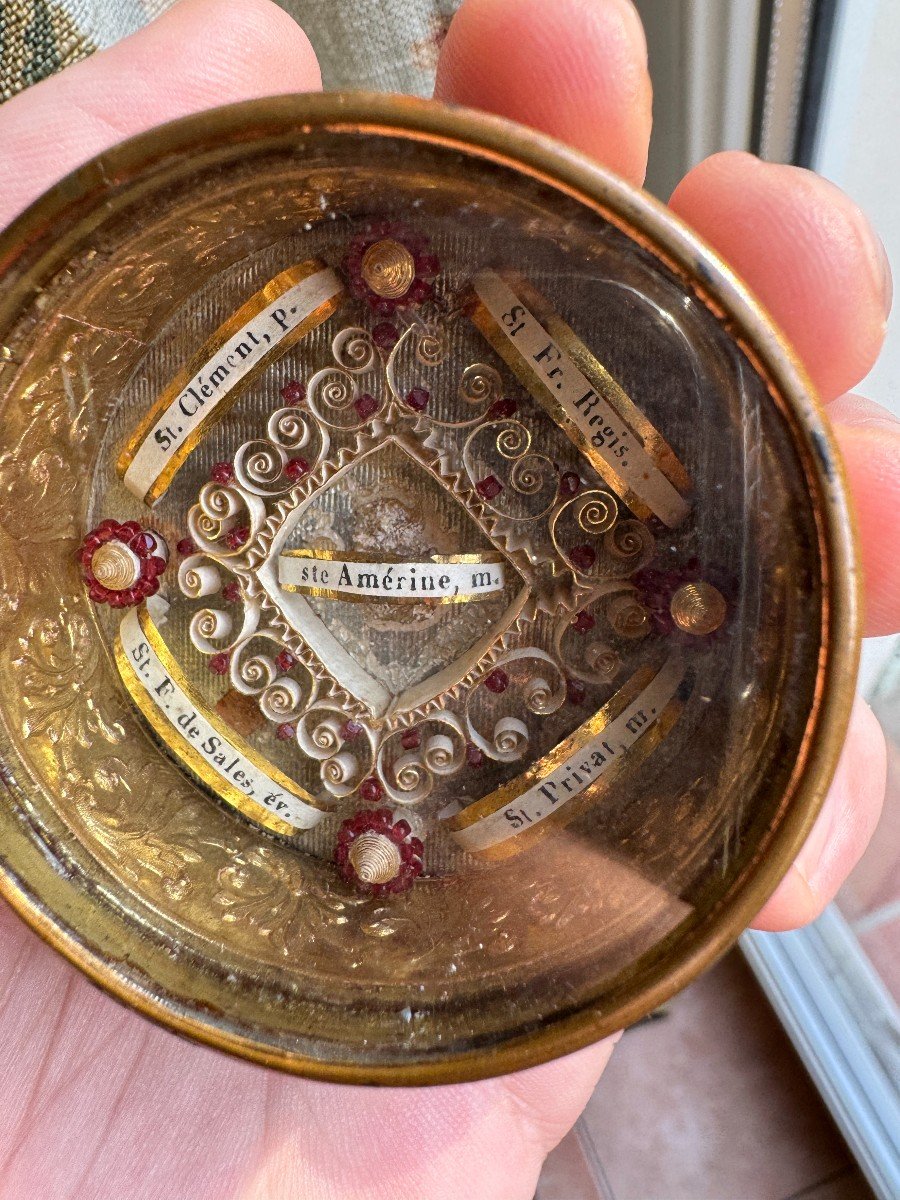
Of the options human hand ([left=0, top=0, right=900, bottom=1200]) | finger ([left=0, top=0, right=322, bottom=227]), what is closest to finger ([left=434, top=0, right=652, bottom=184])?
human hand ([left=0, top=0, right=900, bottom=1200])

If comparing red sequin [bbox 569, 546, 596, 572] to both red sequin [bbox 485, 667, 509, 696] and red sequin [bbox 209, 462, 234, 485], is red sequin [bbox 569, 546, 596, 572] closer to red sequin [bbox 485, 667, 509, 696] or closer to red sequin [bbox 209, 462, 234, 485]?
red sequin [bbox 485, 667, 509, 696]

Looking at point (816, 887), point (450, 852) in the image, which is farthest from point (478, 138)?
point (816, 887)

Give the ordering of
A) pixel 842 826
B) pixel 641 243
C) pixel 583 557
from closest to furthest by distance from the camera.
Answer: pixel 641 243
pixel 583 557
pixel 842 826

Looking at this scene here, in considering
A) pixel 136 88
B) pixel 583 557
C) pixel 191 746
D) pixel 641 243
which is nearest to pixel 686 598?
pixel 583 557

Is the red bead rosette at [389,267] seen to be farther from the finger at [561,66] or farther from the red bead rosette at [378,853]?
the red bead rosette at [378,853]

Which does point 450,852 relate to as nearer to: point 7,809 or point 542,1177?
point 7,809

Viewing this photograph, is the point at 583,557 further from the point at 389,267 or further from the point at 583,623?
the point at 389,267
